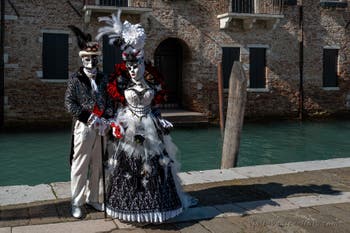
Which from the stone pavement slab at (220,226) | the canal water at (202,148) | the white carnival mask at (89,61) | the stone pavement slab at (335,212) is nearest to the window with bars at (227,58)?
the canal water at (202,148)

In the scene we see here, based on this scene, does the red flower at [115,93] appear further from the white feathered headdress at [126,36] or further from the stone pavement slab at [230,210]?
the stone pavement slab at [230,210]

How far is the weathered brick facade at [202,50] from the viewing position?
543 inches

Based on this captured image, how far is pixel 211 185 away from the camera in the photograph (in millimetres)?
5344

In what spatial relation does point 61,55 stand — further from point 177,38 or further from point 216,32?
point 216,32

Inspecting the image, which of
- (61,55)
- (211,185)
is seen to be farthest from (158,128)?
(61,55)

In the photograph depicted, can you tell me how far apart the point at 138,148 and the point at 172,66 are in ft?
41.4

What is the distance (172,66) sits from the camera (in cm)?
1655

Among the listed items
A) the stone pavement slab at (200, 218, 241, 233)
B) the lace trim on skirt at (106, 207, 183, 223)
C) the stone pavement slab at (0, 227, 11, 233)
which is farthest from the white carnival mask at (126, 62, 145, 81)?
the stone pavement slab at (0, 227, 11, 233)

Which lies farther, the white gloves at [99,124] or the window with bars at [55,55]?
the window with bars at [55,55]

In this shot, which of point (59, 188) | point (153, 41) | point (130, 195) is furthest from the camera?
point (153, 41)

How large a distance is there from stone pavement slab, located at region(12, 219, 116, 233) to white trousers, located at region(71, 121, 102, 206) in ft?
0.92

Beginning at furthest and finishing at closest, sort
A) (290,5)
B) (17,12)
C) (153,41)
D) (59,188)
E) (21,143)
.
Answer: (290,5), (153,41), (17,12), (21,143), (59,188)

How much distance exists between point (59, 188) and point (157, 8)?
11.0 meters

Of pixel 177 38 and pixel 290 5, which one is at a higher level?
pixel 290 5
